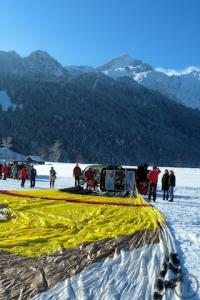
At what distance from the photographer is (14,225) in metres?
13.1

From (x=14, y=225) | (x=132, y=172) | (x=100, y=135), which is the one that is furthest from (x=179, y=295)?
(x=100, y=135)

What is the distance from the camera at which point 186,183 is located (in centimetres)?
3391

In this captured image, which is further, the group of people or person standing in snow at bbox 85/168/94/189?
person standing in snow at bbox 85/168/94/189

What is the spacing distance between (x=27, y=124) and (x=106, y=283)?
167 m

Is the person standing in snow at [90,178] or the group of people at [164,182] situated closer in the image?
the group of people at [164,182]

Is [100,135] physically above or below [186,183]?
above

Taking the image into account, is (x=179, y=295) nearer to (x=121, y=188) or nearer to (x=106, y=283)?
(x=106, y=283)

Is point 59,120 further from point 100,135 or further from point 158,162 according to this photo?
point 158,162

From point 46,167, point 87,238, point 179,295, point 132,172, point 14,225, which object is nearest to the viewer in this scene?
point 179,295

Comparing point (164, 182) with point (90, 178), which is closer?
point (164, 182)

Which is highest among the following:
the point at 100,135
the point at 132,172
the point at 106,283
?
the point at 100,135

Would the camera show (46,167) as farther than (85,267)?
Yes

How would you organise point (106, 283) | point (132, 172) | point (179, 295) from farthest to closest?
point (132, 172)
point (106, 283)
point (179, 295)

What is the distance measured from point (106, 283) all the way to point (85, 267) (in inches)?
32.6
